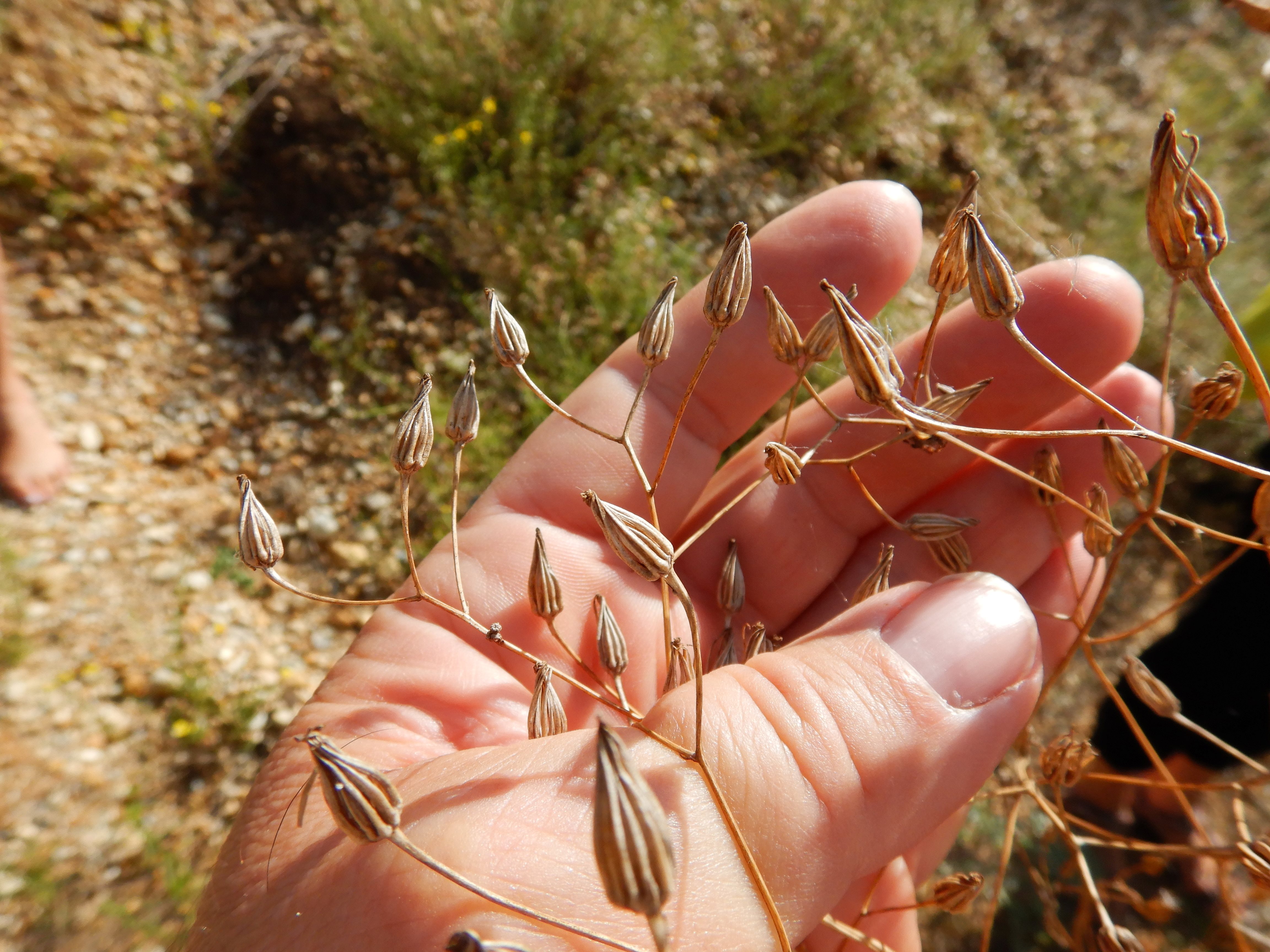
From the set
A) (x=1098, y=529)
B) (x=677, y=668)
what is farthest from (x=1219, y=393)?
(x=677, y=668)

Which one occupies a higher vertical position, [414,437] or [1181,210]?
[1181,210]

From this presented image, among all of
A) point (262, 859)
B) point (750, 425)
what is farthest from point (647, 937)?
point (750, 425)

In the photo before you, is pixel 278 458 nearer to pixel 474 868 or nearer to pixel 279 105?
pixel 279 105

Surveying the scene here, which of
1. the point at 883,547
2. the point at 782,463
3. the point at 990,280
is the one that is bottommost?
the point at 883,547

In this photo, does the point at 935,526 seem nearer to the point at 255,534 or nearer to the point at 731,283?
the point at 731,283

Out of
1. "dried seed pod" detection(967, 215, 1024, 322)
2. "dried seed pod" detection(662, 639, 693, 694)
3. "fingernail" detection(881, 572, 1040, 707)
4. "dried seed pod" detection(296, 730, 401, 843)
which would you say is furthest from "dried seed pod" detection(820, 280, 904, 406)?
"dried seed pod" detection(296, 730, 401, 843)

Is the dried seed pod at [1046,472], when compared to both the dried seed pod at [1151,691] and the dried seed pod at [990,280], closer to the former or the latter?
the dried seed pod at [1151,691]

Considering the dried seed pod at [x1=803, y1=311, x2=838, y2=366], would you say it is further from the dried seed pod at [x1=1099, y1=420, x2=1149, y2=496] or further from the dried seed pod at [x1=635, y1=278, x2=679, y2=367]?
the dried seed pod at [x1=1099, y1=420, x2=1149, y2=496]
